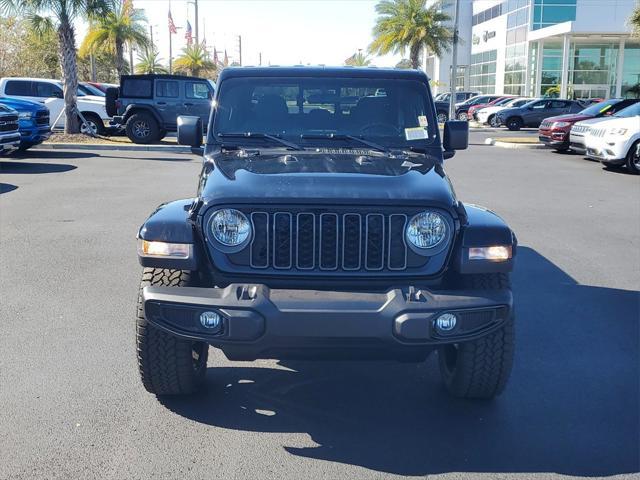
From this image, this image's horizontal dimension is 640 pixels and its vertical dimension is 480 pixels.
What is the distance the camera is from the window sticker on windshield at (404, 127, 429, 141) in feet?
16.4

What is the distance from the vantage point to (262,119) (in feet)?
16.3

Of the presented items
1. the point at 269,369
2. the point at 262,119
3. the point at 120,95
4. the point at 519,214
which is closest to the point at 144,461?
the point at 269,369

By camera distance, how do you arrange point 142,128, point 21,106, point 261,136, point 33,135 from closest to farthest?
point 261,136, point 21,106, point 33,135, point 142,128

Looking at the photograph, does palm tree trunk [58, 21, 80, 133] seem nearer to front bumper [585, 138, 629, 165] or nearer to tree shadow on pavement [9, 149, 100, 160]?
tree shadow on pavement [9, 149, 100, 160]

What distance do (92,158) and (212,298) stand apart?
15.7m

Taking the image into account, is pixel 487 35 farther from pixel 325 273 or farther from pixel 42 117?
pixel 325 273

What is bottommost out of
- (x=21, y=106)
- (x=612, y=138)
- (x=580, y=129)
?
(x=612, y=138)

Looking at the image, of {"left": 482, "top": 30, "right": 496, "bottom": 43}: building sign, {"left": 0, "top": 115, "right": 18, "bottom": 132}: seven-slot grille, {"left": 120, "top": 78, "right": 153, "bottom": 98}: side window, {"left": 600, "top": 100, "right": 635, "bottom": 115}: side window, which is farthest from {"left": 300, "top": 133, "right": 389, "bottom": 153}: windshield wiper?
{"left": 482, "top": 30, "right": 496, "bottom": 43}: building sign

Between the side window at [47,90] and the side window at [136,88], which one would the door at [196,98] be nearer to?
the side window at [136,88]

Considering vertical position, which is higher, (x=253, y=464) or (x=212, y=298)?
(x=212, y=298)

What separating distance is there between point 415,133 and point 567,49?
4326 cm

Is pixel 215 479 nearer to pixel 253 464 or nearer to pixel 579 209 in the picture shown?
pixel 253 464

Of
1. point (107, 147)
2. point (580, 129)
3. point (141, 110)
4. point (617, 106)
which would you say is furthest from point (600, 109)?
point (107, 147)

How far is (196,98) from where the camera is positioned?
21312mm
